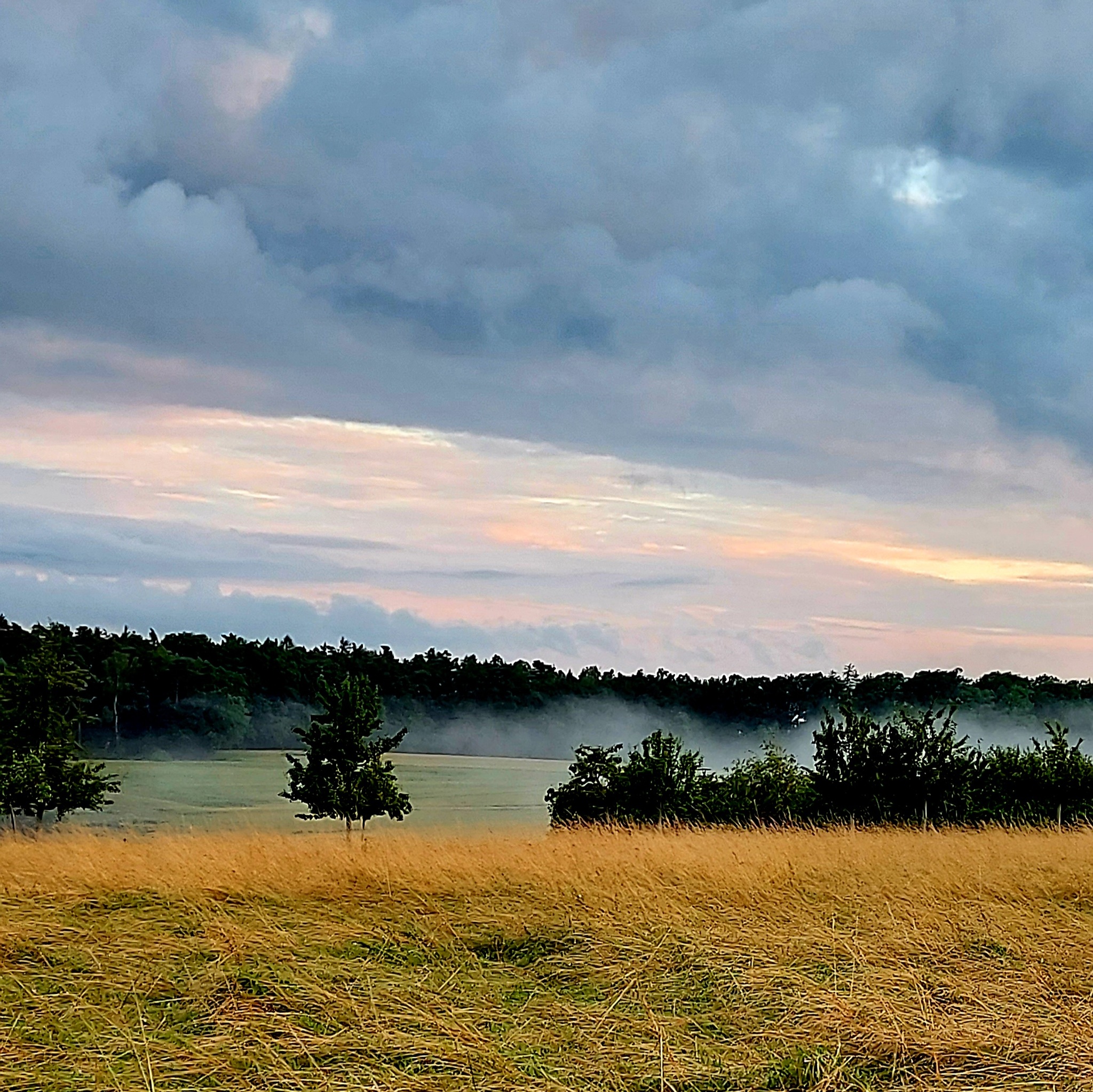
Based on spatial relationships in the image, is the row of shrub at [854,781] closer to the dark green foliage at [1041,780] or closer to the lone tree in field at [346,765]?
the dark green foliage at [1041,780]

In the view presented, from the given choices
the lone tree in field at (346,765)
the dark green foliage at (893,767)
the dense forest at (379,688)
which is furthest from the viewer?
the dense forest at (379,688)

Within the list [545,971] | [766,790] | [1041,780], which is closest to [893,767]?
[766,790]

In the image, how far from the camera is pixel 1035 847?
15.7m

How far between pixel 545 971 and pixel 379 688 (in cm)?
2965

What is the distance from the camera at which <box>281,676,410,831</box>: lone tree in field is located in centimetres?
2950

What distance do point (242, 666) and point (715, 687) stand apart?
25.4 metres

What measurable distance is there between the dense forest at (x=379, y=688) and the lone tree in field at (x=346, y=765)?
117 inches

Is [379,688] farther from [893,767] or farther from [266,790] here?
[893,767]

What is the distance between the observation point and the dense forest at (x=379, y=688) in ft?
160

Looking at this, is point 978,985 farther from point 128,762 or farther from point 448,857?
point 128,762

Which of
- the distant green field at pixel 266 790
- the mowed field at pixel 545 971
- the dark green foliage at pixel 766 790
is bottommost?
the distant green field at pixel 266 790

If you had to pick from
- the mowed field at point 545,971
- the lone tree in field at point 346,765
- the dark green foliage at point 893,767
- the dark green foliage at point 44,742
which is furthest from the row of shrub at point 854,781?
the mowed field at point 545,971

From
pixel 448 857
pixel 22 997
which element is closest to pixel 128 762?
pixel 448 857

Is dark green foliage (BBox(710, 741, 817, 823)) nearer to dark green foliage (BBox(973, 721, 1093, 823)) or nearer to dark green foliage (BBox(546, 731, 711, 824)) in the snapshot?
dark green foliage (BBox(546, 731, 711, 824))
